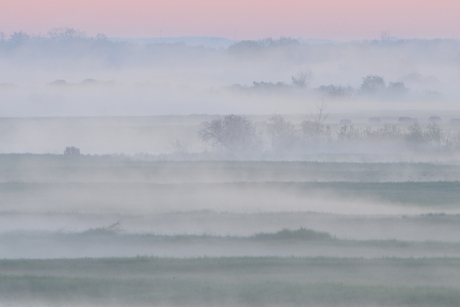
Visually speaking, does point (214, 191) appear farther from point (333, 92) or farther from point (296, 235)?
point (333, 92)

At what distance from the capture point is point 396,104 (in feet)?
303

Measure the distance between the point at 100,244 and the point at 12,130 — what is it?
51.2 m

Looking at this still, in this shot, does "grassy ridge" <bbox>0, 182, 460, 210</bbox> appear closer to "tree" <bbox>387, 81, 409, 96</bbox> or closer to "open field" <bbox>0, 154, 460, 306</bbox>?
"open field" <bbox>0, 154, 460, 306</bbox>

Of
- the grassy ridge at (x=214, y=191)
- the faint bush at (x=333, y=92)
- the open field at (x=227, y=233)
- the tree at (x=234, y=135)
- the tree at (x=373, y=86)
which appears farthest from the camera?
the tree at (x=373, y=86)

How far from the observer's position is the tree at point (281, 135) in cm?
4684

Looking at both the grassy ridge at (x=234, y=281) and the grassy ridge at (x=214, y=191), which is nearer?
the grassy ridge at (x=234, y=281)

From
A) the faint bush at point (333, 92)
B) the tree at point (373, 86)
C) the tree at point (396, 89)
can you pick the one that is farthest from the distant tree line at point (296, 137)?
the tree at point (396, 89)

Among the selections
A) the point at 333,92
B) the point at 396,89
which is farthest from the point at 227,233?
the point at 396,89

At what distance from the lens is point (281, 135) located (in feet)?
156

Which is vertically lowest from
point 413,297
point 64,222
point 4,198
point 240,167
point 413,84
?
point 413,297

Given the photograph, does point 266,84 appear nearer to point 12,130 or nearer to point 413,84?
point 413,84

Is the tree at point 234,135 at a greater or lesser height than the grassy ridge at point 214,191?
greater

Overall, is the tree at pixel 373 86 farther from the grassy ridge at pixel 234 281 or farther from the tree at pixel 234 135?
the grassy ridge at pixel 234 281

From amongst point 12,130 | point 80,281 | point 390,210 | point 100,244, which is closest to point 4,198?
point 100,244
